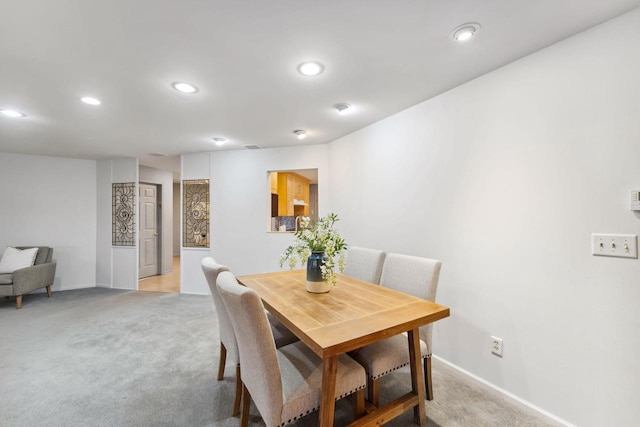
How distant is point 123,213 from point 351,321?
5.20 metres

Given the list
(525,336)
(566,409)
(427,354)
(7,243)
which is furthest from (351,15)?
(7,243)

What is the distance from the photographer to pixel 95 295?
4.38 meters

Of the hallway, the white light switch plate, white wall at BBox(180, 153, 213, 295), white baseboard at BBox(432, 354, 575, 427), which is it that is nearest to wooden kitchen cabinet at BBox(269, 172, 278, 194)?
white wall at BBox(180, 153, 213, 295)

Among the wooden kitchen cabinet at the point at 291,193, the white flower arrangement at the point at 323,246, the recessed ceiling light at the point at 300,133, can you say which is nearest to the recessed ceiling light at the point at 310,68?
the white flower arrangement at the point at 323,246

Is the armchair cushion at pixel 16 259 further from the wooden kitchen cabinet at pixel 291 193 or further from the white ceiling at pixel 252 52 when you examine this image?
the wooden kitchen cabinet at pixel 291 193

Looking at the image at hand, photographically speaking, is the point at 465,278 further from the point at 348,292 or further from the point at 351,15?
the point at 351,15

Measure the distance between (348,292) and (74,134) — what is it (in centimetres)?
401

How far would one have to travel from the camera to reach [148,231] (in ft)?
18.8

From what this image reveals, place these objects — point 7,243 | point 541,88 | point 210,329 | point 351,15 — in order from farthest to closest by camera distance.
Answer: point 7,243 < point 210,329 < point 541,88 < point 351,15

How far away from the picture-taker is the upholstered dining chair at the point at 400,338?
158 centimetres

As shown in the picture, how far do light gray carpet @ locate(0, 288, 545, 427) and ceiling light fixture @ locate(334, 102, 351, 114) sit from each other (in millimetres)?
2432

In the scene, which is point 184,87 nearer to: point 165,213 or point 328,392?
point 328,392

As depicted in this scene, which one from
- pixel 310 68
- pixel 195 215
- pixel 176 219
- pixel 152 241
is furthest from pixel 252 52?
pixel 176 219

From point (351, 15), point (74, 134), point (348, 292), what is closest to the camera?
point (351, 15)
